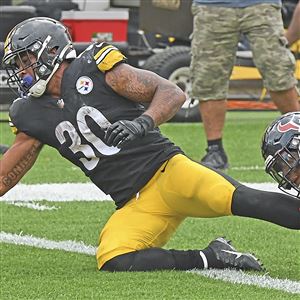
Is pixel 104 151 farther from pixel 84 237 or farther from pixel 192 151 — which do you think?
pixel 192 151

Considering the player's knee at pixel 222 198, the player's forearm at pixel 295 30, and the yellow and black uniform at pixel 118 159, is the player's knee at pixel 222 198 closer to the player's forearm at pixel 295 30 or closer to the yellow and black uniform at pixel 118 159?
the yellow and black uniform at pixel 118 159

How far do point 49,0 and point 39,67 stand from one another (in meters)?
6.01

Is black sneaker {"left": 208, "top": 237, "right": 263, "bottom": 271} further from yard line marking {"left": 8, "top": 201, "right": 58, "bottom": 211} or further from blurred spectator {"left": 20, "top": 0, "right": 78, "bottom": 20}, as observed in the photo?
blurred spectator {"left": 20, "top": 0, "right": 78, "bottom": 20}

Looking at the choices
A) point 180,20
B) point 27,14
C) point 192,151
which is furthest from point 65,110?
point 180,20

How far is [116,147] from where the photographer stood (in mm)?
4762

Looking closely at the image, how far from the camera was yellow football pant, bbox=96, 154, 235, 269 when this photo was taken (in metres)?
4.74

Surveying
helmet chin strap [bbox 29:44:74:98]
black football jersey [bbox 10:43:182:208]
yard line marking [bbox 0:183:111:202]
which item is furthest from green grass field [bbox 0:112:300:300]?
helmet chin strap [bbox 29:44:74:98]

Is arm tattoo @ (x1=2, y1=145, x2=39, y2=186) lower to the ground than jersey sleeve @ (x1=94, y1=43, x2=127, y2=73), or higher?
lower

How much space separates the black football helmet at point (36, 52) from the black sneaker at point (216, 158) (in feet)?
8.50

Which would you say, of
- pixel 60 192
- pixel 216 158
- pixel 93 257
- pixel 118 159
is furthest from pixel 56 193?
pixel 118 159

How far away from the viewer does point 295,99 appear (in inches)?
295

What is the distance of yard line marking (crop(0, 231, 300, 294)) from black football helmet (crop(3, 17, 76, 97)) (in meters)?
0.72

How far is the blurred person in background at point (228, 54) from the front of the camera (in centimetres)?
745

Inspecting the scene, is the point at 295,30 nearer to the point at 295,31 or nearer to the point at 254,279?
the point at 295,31
